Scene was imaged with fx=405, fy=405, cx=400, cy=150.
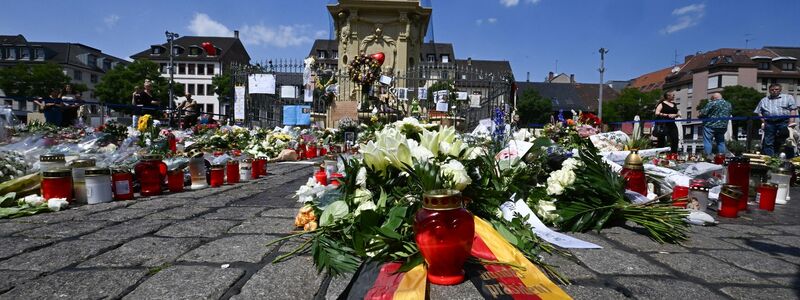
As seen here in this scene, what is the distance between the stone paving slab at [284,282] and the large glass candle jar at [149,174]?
2623mm

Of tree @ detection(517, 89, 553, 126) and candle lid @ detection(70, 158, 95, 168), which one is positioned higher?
tree @ detection(517, 89, 553, 126)

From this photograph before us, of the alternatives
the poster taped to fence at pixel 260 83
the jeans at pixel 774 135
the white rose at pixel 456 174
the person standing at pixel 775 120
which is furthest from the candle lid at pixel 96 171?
the poster taped to fence at pixel 260 83

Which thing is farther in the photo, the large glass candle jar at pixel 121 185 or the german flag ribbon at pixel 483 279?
the large glass candle jar at pixel 121 185

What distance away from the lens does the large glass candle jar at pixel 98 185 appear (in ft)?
10.6

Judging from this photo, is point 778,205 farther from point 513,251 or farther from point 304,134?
point 304,134

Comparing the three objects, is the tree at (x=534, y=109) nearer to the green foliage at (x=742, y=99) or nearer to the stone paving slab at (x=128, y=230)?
the green foliage at (x=742, y=99)

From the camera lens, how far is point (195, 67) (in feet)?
213

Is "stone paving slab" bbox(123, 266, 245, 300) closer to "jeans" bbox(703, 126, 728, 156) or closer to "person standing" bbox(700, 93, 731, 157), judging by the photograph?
"person standing" bbox(700, 93, 731, 157)

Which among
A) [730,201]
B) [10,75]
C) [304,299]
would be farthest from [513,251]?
[10,75]

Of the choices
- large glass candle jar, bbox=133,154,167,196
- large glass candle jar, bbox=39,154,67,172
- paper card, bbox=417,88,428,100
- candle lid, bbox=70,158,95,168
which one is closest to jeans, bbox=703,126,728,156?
paper card, bbox=417,88,428,100

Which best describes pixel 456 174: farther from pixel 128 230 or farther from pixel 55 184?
pixel 55 184

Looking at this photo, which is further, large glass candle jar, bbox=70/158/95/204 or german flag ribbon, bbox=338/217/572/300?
large glass candle jar, bbox=70/158/95/204

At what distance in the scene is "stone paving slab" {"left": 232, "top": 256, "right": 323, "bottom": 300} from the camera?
151cm

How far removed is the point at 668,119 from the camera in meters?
8.82
